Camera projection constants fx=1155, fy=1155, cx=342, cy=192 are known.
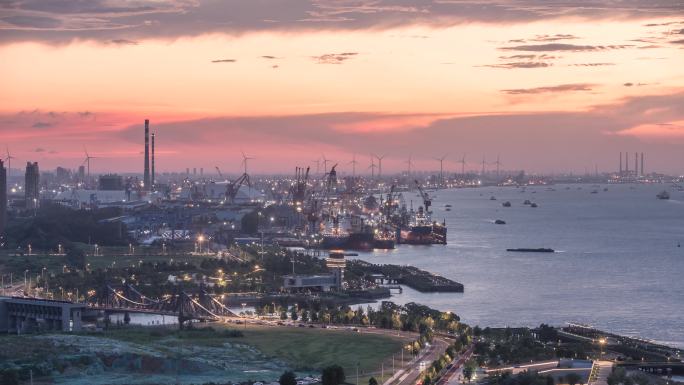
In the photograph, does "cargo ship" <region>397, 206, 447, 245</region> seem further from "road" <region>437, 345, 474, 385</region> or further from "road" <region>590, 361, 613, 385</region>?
"road" <region>590, 361, 613, 385</region>

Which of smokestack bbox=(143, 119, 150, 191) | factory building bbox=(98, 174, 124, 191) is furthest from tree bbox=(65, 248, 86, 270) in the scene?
factory building bbox=(98, 174, 124, 191)

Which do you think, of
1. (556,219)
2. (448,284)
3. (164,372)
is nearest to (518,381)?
(164,372)

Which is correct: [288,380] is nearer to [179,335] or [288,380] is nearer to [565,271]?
[179,335]

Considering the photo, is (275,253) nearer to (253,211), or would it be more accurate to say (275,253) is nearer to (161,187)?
(253,211)

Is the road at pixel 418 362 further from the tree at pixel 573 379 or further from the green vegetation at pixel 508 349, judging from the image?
the tree at pixel 573 379

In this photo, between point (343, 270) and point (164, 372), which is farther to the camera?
point (343, 270)

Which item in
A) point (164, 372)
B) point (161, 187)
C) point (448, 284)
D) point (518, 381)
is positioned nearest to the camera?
point (518, 381)

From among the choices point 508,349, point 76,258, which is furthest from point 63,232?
point 508,349

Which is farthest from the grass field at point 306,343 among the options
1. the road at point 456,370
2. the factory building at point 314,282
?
the factory building at point 314,282
